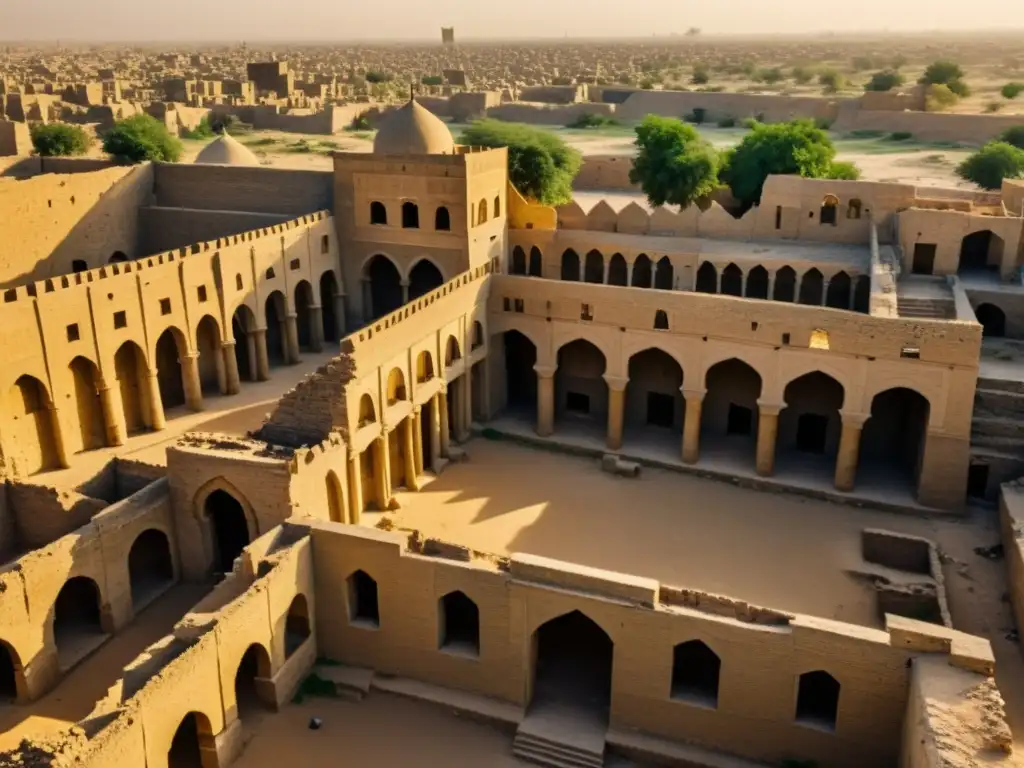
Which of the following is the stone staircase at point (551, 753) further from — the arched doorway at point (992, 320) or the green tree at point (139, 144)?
the green tree at point (139, 144)

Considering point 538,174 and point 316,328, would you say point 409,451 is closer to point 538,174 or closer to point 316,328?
point 316,328

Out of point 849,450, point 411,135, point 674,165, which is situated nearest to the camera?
point 849,450

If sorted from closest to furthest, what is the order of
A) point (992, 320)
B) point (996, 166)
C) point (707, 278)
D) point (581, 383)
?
point (992, 320) → point (581, 383) → point (707, 278) → point (996, 166)

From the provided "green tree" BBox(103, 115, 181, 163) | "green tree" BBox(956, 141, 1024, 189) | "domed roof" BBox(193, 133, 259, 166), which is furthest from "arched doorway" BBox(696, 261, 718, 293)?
"green tree" BBox(103, 115, 181, 163)

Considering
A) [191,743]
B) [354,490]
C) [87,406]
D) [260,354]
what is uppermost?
[87,406]

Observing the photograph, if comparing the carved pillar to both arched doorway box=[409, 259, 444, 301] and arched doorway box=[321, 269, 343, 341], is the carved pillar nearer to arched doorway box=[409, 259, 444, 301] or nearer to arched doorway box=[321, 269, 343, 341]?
arched doorway box=[321, 269, 343, 341]

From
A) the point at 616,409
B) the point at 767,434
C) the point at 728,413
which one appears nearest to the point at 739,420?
the point at 728,413
